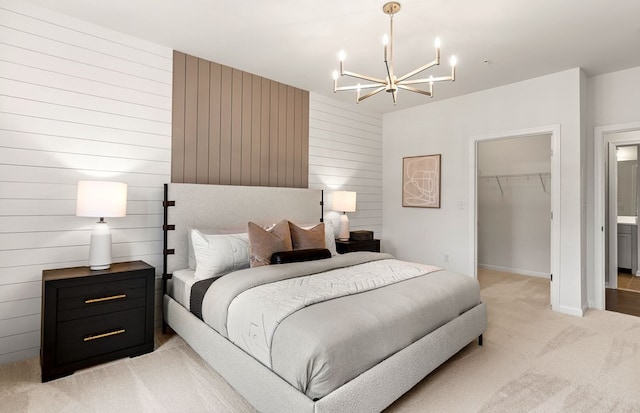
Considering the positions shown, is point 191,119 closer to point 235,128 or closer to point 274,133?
point 235,128

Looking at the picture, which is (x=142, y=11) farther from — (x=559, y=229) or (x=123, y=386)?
(x=559, y=229)

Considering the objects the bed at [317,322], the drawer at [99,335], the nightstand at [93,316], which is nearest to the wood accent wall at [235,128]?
the bed at [317,322]

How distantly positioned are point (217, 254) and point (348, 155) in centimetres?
283

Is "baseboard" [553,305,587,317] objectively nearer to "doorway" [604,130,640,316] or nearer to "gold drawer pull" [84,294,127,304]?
"doorway" [604,130,640,316]

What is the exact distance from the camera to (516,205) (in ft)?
18.6

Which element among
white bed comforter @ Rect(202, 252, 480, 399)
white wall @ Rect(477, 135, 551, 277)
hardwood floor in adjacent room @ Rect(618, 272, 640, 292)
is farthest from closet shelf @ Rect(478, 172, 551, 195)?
white bed comforter @ Rect(202, 252, 480, 399)

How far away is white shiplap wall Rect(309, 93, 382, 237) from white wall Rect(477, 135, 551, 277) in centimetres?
189

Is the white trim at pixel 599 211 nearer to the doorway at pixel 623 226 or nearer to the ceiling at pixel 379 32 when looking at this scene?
the doorway at pixel 623 226

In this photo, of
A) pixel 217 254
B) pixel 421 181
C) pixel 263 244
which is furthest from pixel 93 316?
pixel 421 181

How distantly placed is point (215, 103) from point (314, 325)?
2.78 meters

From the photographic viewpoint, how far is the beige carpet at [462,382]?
2016 millimetres

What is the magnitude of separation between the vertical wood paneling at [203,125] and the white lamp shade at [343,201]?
177 centimetres

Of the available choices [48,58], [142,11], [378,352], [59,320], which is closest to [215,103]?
[142,11]

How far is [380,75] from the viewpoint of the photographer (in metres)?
3.84
